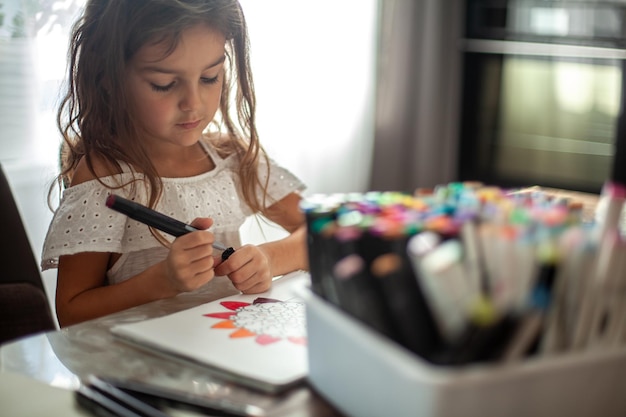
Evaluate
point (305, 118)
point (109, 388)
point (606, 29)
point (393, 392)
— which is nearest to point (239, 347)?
point (109, 388)

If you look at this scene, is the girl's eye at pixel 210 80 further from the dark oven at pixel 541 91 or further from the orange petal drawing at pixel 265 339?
the dark oven at pixel 541 91

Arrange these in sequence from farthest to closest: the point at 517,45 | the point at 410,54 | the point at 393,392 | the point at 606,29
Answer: the point at 410,54 < the point at 517,45 < the point at 606,29 < the point at 393,392

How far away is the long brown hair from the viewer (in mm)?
1146

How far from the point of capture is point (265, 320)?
32.5 inches

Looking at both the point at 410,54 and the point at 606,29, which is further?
the point at 410,54

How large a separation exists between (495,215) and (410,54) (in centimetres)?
266

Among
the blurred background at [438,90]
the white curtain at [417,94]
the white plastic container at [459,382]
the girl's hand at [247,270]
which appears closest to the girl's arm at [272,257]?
the girl's hand at [247,270]

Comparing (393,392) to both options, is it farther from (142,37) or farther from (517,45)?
(517,45)

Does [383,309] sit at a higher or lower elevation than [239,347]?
higher

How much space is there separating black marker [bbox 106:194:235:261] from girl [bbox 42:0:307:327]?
12cm

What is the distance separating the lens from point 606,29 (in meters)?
2.64

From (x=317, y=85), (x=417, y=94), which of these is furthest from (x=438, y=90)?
(x=317, y=85)

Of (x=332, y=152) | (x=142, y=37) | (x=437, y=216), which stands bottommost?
(x=332, y=152)

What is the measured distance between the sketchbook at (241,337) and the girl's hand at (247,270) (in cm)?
3
